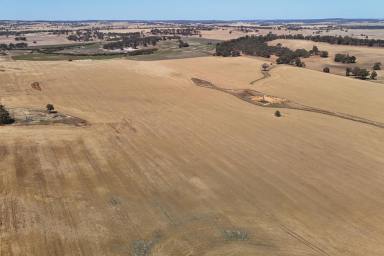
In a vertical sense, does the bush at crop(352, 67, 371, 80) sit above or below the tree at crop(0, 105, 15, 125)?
below

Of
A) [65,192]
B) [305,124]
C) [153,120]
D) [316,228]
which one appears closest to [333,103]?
[305,124]

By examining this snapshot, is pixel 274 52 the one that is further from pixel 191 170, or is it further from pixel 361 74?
pixel 191 170

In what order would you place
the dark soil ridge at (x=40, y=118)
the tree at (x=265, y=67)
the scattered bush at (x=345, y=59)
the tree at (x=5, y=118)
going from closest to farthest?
the tree at (x=5, y=118), the dark soil ridge at (x=40, y=118), the tree at (x=265, y=67), the scattered bush at (x=345, y=59)

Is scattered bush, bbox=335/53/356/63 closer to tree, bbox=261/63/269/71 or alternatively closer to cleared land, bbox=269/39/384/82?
cleared land, bbox=269/39/384/82

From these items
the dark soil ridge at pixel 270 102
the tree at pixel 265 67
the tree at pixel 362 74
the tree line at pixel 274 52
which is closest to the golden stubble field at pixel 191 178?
the dark soil ridge at pixel 270 102

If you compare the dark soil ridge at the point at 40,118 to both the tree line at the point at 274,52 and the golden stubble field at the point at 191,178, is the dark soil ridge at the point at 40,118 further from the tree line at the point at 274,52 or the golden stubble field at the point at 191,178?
the tree line at the point at 274,52

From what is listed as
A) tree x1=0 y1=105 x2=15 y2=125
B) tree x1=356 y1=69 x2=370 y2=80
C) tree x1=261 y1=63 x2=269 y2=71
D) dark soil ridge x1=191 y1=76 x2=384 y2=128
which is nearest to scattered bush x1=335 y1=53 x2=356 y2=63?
tree x1=356 y1=69 x2=370 y2=80

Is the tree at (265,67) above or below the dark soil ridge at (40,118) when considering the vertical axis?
below

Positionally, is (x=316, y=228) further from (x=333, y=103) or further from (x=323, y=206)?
(x=333, y=103)
